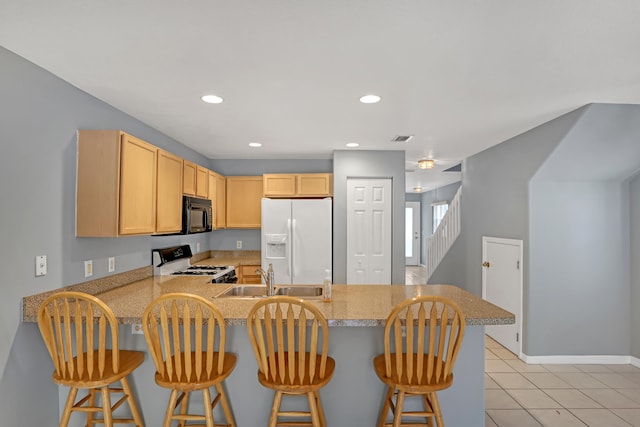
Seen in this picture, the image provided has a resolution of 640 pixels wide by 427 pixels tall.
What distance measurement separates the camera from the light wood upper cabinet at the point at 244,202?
5012mm

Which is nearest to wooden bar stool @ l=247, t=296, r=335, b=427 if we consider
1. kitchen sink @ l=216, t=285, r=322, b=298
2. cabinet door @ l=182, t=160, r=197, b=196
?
kitchen sink @ l=216, t=285, r=322, b=298

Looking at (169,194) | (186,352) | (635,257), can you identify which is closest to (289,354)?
(186,352)

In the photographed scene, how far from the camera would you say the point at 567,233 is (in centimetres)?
365

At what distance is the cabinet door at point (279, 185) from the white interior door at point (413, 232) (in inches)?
275

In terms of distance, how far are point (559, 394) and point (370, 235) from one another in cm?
245

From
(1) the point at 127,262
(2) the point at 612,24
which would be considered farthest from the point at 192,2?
(1) the point at 127,262

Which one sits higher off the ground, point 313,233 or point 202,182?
point 202,182

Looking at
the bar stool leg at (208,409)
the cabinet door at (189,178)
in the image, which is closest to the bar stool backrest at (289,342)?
the bar stool leg at (208,409)

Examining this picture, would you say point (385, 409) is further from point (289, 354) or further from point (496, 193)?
point (496, 193)

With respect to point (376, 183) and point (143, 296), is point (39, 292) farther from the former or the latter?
point (376, 183)

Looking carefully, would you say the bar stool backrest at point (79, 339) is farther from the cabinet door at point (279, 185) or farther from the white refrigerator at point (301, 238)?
the cabinet door at point (279, 185)

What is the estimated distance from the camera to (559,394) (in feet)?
9.99

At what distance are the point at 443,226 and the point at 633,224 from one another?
9.80 feet

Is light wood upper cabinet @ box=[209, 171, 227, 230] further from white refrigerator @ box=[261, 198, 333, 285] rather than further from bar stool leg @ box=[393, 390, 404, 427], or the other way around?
bar stool leg @ box=[393, 390, 404, 427]
